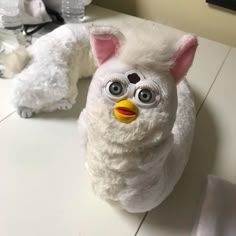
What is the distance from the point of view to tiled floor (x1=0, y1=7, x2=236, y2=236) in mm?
528

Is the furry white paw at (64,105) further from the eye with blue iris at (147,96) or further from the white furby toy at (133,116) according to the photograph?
the eye with blue iris at (147,96)

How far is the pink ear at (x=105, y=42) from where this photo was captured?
1.51 ft

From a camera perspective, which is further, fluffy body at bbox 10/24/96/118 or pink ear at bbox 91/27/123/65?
fluffy body at bbox 10/24/96/118

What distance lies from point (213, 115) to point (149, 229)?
31 centimetres

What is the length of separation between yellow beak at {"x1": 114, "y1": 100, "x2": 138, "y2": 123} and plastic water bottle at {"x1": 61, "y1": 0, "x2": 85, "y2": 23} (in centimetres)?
60

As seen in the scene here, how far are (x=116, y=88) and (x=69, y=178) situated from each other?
204 mm

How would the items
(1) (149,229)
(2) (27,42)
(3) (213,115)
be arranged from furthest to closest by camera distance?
(2) (27,42)
(3) (213,115)
(1) (149,229)

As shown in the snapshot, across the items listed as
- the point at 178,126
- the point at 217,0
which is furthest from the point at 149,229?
the point at 217,0

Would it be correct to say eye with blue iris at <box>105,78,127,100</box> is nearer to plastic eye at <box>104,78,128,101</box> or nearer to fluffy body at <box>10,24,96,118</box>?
plastic eye at <box>104,78,128,101</box>

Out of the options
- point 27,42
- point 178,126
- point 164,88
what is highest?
point 164,88

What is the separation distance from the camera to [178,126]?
592 mm

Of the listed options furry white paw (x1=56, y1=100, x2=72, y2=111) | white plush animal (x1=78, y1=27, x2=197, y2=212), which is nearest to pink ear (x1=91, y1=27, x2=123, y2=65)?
white plush animal (x1=78, y1=27, x2=197, y2=212)

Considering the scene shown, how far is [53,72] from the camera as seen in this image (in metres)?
0.67

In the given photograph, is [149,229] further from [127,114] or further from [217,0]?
[217,0]
